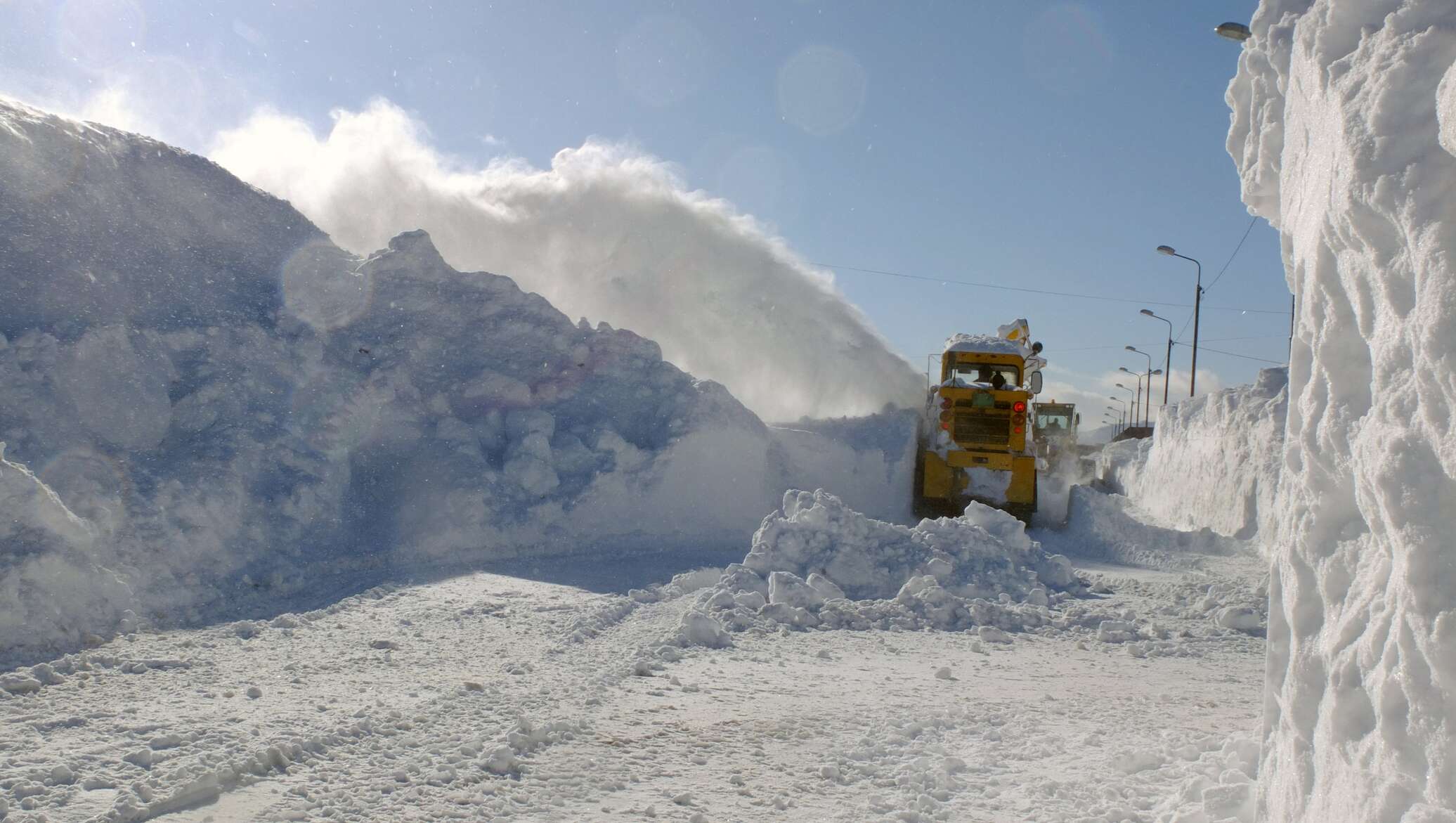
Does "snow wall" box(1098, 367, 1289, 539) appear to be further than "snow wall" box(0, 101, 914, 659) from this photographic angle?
Yes

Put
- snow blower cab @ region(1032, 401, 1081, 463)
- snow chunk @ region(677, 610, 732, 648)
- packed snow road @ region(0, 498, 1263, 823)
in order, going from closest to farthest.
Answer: packed snow road @ region(0, 498, 1263, 823), snow chunk @ region(677, 610, 732, 648), snow blower cab @ region(1032, 401, 1081, 463)

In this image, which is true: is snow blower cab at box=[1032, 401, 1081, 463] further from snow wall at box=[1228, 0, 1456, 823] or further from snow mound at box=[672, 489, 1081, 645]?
snow wall at box=[1228, 0, 1456, 823]

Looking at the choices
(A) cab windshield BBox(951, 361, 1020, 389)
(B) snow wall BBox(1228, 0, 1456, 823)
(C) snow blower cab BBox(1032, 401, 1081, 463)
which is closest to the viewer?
(B) snow wall BBox(1228, 0, 1456, 823)

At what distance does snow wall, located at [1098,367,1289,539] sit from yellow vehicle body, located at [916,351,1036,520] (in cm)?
304

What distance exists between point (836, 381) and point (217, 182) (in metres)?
12.1

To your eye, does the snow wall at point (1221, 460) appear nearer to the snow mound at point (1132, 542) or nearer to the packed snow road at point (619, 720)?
the snow mound at point (1132, 542)

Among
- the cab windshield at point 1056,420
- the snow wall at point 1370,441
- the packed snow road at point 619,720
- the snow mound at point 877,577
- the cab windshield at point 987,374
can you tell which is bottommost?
the packed snow road at point 619,720

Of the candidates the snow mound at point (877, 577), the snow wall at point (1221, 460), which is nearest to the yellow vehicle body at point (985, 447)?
the snow wall at point (1221, 460)

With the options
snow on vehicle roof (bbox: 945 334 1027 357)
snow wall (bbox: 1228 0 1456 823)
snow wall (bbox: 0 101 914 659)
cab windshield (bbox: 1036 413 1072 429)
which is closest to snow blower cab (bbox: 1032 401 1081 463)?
cab windshield (bbox: 1036 413 1072 429)

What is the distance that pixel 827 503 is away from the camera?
9.02 m

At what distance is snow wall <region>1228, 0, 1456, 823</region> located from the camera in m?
1.84

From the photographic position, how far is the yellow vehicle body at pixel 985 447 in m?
15.6

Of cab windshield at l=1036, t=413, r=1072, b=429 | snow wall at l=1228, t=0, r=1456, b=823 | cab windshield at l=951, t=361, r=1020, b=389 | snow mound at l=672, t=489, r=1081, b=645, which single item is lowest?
snow mound at l=672, t=489, r=1081, b=645

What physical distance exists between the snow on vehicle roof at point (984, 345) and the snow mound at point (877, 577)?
663 centimetres
